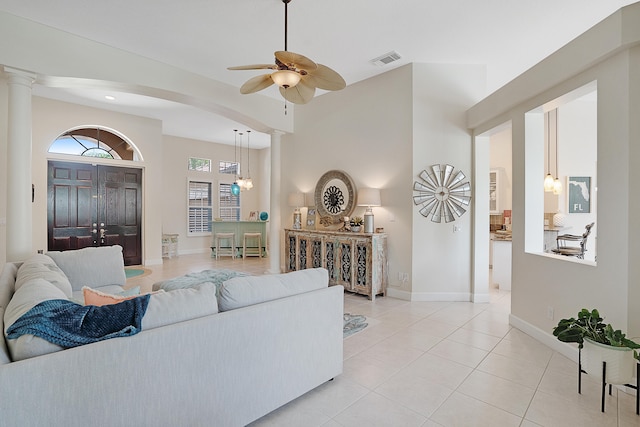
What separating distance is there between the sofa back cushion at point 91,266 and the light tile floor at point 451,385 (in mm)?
2698

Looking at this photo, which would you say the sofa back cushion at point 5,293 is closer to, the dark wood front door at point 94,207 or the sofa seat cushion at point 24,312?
the sofa seat cushion at point 24,312

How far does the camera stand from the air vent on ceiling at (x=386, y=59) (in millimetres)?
4407

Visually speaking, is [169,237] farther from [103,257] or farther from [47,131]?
[103,257]

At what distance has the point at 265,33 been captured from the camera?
153 inches

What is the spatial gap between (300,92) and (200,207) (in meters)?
7.53

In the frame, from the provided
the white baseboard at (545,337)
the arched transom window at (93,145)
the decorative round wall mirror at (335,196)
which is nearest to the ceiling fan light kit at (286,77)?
the decorative round wall mirror at (335,196)

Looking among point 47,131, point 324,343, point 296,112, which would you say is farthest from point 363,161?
point 47,131

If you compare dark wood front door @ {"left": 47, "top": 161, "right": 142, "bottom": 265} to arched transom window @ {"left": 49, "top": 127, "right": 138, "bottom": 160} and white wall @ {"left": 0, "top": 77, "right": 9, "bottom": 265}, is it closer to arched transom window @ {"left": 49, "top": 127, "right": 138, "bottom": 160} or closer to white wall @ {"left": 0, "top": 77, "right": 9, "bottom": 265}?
arched transom window @ {"left": 49, "top": 127, "right": 138, "bottom": 160}

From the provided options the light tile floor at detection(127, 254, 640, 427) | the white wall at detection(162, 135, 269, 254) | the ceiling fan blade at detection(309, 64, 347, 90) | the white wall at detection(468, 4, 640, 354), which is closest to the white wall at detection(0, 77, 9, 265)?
the white wall at detection(162, 135, 269, 254)

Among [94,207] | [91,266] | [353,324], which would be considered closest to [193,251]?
[94,207]

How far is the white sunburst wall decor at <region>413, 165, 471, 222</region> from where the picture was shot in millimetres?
4652

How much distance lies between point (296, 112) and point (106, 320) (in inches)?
219

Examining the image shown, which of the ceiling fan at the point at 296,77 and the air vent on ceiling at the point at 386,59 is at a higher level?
the air vent on ceiling at the point at 386,59

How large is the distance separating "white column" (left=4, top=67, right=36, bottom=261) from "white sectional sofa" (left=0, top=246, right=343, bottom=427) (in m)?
1.46
